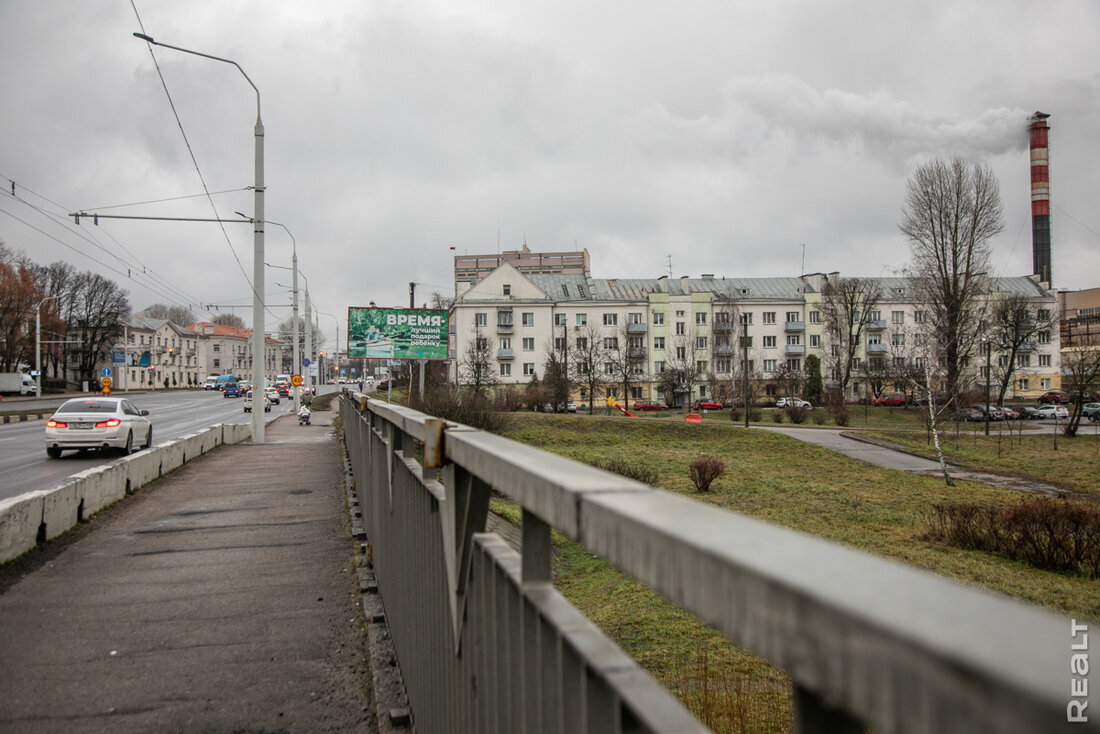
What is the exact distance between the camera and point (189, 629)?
537cm

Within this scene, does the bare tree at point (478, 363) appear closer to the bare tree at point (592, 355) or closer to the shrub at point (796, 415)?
the bare tree at point (592, 355)

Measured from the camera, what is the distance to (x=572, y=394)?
Answer: 74.4 metres

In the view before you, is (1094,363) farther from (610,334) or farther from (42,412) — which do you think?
(42,412)

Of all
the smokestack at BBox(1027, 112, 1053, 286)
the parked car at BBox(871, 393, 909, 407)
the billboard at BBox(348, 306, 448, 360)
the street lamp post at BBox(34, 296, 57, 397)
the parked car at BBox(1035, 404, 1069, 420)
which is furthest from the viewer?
the smokestack at BBox(1027, 112, 1053, 286)

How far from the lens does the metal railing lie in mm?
521

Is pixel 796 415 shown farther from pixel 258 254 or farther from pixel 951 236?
pixel 258 254

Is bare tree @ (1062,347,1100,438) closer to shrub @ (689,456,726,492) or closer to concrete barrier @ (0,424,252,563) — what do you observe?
shrub @ (689,456,726,492)


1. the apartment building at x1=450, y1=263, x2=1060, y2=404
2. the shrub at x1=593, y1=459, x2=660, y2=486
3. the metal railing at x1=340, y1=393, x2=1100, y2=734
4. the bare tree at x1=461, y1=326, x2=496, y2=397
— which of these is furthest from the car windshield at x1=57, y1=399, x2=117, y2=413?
the apartment building at x1=450, y1=263, x2=1060, y2=404

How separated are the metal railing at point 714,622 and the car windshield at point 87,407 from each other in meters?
19.6

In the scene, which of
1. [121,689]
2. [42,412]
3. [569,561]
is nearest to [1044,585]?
[569,561]

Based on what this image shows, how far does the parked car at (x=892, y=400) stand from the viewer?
7219 centimetres

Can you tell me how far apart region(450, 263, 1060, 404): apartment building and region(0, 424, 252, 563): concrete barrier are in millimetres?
60034

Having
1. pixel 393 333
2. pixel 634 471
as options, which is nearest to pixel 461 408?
pixel 393 333

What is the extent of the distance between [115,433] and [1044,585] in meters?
19.6
